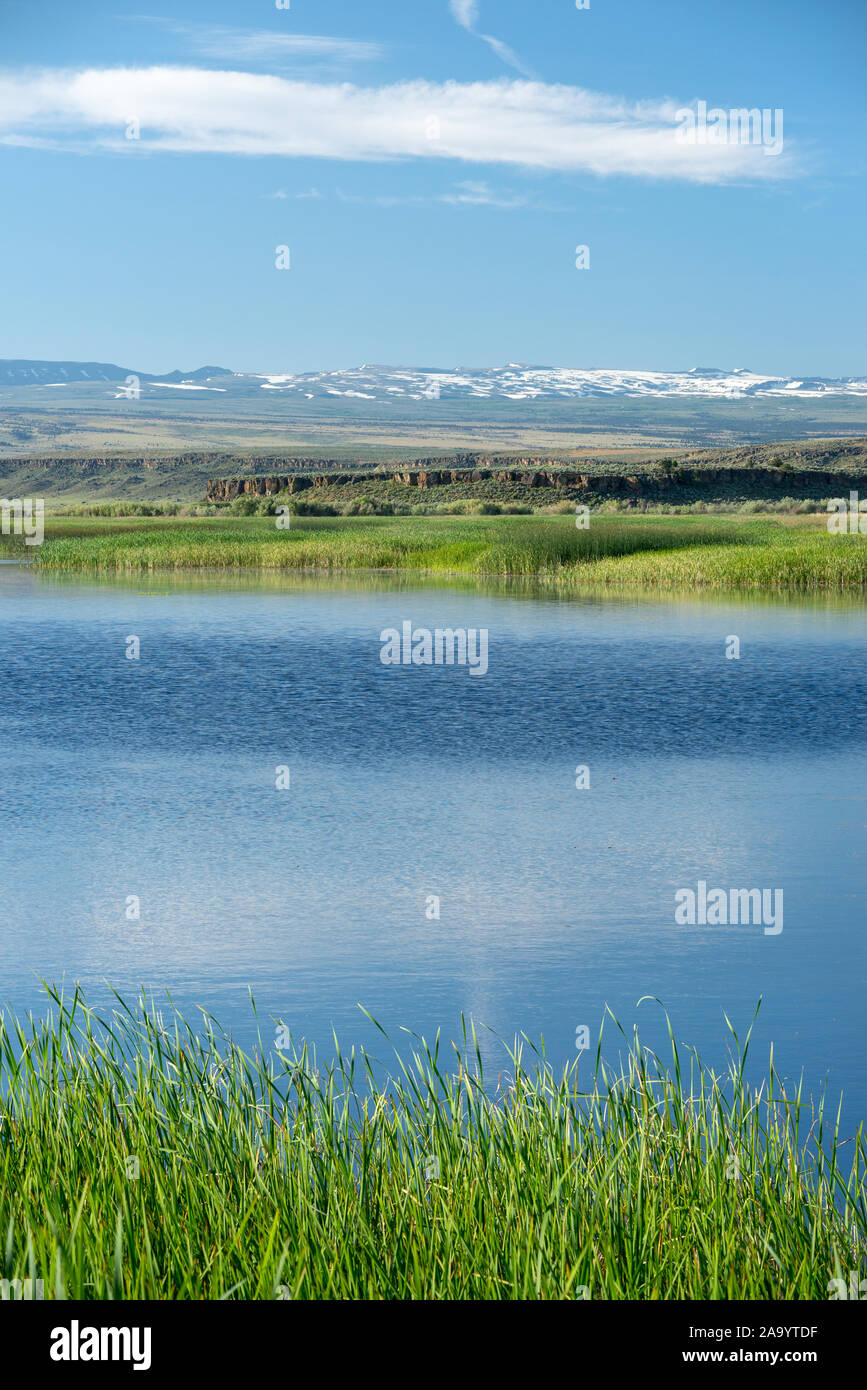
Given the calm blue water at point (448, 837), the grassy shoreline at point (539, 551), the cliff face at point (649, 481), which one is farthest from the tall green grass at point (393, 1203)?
the cliff face at point (649, 481)

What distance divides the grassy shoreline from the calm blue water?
13.4m

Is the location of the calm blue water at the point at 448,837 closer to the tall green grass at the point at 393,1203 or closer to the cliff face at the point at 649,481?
the tall green grass at the point at 393,1203

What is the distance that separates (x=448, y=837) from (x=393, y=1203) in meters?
7.44

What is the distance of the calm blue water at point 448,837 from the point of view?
8.35m

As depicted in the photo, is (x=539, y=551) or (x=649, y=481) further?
(x=649, y=481)

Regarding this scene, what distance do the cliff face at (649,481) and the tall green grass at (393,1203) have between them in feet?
246

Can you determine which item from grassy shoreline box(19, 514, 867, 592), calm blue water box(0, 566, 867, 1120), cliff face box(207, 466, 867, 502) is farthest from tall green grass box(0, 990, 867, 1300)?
cliff face box(207, 466, 867, 502)

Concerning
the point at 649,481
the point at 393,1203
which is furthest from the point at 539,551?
the point at 393,1203

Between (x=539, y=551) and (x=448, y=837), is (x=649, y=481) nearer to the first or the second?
(x=539, y=551)

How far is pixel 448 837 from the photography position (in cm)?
1235

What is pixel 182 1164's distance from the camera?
5.02m

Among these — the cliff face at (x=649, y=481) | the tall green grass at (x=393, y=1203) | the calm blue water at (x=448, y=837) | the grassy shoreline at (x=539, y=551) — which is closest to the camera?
the tall green grass at (x=393, y=1203)
